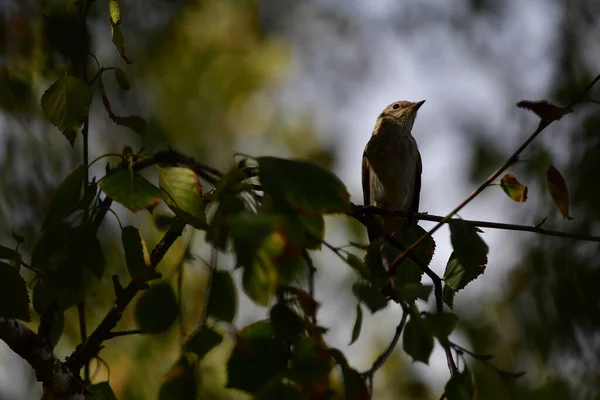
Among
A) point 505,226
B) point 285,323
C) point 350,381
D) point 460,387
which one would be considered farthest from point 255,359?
point 505,226

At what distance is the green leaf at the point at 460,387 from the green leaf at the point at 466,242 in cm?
30

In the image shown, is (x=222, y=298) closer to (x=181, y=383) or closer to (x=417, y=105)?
(x=181, y=383)

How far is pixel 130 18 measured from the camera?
22.8 ft

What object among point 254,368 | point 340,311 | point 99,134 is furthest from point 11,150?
point 340,311

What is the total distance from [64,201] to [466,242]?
988mm

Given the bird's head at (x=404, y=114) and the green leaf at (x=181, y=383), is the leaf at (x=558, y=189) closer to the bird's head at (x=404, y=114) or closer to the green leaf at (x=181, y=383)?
the green leaf at (x=181, y=383)

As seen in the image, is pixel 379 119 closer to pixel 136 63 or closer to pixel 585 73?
pixel 585 73

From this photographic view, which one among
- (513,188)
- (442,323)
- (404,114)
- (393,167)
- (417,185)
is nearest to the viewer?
(442,323)

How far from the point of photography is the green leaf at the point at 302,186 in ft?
5.37

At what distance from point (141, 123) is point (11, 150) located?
3.17 metres

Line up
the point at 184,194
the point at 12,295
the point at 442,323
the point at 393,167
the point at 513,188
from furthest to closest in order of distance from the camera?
1. the point at 393,167
2. the point at 513,188
3. the point at 12,295
4. the point at 184,194
5. the point at 442,323

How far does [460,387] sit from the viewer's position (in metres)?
1.92

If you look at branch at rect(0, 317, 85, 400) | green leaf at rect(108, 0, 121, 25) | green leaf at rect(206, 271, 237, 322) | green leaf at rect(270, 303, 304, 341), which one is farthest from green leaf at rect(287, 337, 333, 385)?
green leaf at rect(108, 0, 121, 25)

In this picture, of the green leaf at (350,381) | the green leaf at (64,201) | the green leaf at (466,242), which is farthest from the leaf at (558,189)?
the green leaf at (64,201)
